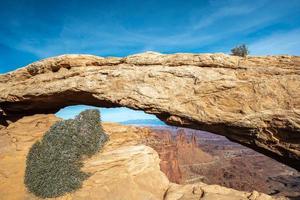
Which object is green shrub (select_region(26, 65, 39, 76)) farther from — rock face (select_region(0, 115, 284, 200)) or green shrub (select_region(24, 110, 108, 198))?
green shrub (select_region(24, 110, 108, 198))

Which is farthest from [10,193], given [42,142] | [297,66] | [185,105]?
[297,66]

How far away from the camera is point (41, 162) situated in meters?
18.3

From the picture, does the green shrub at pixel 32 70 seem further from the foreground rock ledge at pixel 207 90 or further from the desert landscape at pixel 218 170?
the desert landscape at pixel 218 170

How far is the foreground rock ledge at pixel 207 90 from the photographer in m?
15.2

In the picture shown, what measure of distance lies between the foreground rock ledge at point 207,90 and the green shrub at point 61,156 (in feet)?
8.45

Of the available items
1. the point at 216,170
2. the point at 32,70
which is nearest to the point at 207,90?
the point at 32,70

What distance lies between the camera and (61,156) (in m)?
18.5

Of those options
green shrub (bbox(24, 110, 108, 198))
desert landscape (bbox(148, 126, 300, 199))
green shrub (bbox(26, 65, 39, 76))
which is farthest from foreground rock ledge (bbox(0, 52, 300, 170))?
desert landscape (bbox(148, 126, 300, 199))

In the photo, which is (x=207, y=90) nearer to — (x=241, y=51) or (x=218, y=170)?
(x=241, y=51)

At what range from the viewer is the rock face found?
56.5ft

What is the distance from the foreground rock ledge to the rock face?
345 cm

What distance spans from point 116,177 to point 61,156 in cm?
389

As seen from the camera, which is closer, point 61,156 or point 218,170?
point 61,156

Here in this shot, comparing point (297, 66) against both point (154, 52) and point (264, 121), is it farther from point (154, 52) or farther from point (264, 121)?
point (154, 52)
